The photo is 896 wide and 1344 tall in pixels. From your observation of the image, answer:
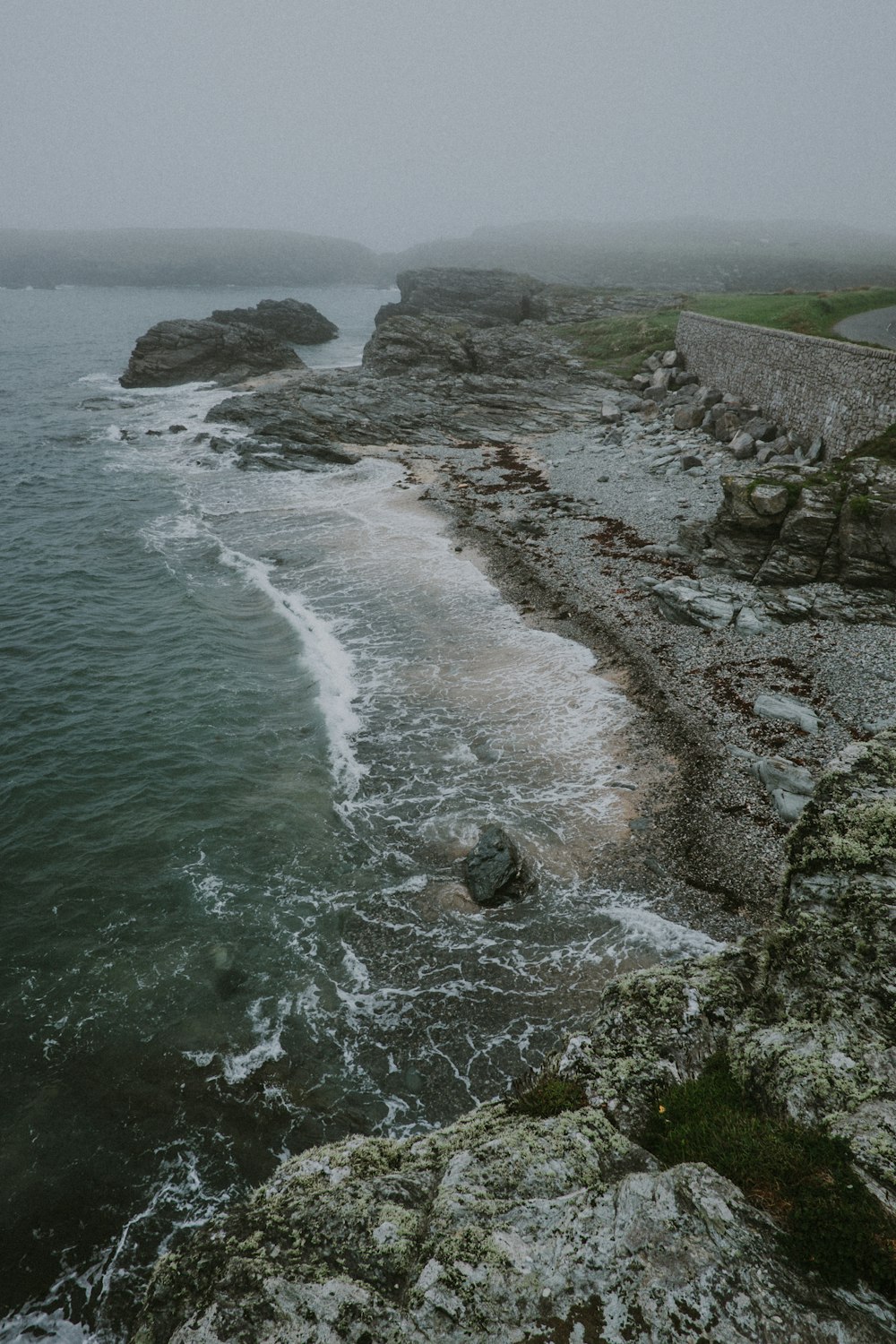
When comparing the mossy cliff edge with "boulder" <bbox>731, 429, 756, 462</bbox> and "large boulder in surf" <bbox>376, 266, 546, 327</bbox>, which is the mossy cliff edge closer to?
"boulder" <bbox>731, 429, 756, 462</bbox>

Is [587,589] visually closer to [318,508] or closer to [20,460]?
[318,508]

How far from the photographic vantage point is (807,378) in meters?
35.2

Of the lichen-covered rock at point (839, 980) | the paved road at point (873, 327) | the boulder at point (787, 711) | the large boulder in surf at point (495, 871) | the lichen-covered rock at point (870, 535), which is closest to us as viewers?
the lichen-covered rock at point (839, 980)

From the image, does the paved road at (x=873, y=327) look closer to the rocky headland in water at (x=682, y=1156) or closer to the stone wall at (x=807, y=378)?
the stone wall at (x=807, y=378)

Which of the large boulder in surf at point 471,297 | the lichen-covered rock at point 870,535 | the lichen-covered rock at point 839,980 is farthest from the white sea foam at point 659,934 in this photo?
the large boulder in surf at point 471,297

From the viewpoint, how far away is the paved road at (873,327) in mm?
36900

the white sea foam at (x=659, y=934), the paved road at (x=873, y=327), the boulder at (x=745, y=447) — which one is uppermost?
the paved road at (x=873, y=327)

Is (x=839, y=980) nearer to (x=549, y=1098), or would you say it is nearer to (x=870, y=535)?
(x=549, y=1098)

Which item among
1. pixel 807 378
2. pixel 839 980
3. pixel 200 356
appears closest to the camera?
pixel 839 980

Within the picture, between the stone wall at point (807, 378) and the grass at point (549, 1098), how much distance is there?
32.1 m

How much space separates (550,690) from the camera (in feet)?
70.7

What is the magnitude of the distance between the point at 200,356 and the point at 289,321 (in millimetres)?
29461

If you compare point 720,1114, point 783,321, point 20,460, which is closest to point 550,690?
point 720,1114

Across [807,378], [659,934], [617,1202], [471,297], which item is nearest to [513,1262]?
[617,1202]
